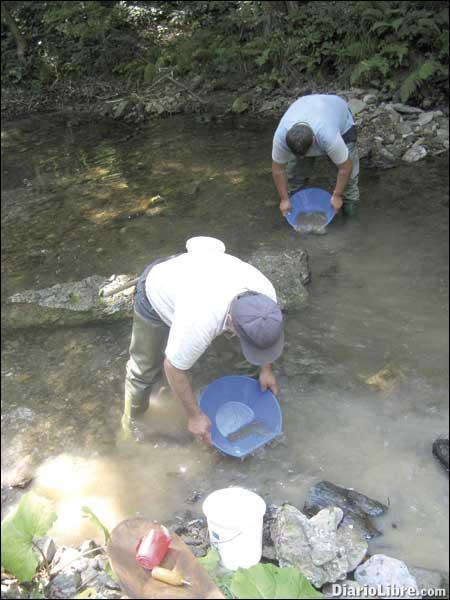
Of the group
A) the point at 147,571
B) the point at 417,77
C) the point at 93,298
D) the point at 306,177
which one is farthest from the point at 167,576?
the point at 417,77

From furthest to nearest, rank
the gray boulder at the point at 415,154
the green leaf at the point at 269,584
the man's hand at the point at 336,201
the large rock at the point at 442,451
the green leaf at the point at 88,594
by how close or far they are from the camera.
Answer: the gray boulder at the point at 415,154, the man's hand at the point at 336,201, the large rock at the point at 442,451, the green leaf at the point at 88,594, the green leaf at the point at 269,584

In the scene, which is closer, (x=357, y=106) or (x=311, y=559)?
(x=311, y=559)

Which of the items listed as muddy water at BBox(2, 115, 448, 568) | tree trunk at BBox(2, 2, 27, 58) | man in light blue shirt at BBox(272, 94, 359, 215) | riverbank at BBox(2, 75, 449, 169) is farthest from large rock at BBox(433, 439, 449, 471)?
tree trunk at BBox(2, 2, 27, 58)

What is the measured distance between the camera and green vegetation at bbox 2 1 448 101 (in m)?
7.94

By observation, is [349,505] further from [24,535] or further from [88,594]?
[24,535]

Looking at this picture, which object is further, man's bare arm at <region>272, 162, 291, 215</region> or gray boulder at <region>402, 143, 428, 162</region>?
gray boulder at <region>402, 143, 428, 162</region>

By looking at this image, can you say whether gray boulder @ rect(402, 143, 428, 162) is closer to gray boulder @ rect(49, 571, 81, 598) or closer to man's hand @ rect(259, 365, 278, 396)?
man's hand @ rect(259, 365, 278, 396)

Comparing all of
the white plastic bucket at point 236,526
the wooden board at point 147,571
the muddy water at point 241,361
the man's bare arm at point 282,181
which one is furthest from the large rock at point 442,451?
the man's bare arm at point 282,181

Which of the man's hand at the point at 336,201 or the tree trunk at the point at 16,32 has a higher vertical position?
the tree trunk at the point at 16,32

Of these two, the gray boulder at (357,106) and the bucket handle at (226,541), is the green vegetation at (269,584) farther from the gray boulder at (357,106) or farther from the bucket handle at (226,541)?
the gray boulder at (357,106)

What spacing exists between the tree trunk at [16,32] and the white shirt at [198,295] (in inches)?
476

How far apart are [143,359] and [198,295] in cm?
82

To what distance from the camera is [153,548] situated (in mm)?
2178

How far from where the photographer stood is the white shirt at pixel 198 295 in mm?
2426
